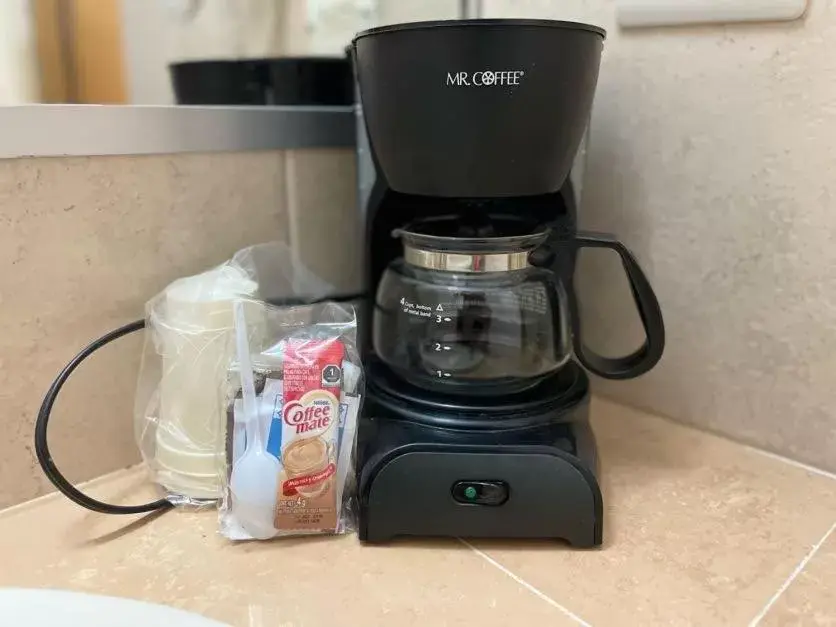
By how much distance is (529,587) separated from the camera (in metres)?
0.54

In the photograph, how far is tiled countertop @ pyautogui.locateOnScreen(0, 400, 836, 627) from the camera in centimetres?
52

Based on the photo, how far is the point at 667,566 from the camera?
0.57 metres

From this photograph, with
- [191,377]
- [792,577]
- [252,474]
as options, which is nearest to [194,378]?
[191,377]

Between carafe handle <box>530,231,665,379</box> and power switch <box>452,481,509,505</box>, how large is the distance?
0.50ft

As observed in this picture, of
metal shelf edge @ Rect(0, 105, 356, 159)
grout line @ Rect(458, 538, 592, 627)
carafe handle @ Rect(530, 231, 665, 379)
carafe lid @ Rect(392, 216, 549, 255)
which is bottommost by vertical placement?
grout line @ Rect(458, 538, 592, 627)

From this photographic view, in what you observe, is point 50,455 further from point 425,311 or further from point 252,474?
point 425,311

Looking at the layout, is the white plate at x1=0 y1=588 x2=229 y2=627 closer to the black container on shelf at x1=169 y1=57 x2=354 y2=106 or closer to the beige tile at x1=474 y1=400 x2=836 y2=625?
the beige tile at x1=474 y1=400 x2=836 y2=625

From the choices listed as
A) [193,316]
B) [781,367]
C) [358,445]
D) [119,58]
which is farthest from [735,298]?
[119,58]

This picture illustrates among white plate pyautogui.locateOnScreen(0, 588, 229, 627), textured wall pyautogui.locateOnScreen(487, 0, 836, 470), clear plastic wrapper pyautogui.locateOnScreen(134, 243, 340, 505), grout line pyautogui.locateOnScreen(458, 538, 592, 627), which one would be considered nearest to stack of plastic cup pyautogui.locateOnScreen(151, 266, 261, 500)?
clear plastic wrapper pyautogui.locateOnScreen(134, 243, 340, 505)

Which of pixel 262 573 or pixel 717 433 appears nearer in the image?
pixel 262 573

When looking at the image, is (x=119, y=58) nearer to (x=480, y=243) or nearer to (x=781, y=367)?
(x=480, y=243)

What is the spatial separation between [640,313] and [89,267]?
0.48m

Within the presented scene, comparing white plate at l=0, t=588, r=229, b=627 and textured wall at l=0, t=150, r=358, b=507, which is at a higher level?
textured wall at l=0, t=150, r=358, b=507

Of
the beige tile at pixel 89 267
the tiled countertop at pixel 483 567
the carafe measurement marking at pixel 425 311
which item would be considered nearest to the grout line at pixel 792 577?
the tiled countertop at pixel 483 567
